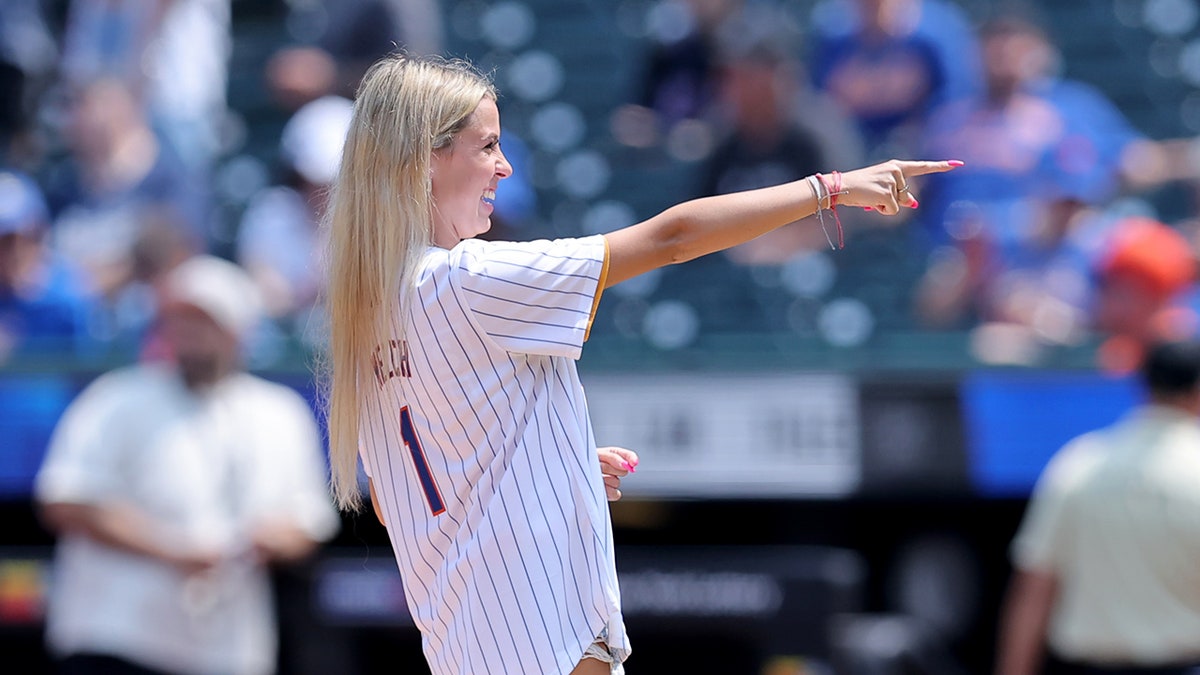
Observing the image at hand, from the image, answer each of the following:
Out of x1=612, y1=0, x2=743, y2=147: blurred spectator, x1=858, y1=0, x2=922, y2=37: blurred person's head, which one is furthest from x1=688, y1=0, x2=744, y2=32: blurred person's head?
x1=858, y1=0, x2=922, y2=37: blurred person's head

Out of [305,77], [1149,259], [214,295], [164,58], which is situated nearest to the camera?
[1149,259]

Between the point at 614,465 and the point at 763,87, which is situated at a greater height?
the point at 763,87

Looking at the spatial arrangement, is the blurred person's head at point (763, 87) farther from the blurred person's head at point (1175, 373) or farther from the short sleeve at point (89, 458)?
the short sleeve at point (89, 458)

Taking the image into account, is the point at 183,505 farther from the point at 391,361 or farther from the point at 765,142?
the point at 391,361

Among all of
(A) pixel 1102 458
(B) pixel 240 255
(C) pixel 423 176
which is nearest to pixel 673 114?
(B) pixel 240 255

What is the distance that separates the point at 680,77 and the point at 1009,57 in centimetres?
182

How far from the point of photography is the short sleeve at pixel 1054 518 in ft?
17.0

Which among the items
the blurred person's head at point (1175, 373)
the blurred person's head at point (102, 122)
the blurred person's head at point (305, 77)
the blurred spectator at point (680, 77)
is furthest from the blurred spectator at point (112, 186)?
the blurred person's head at point (1175, 373)

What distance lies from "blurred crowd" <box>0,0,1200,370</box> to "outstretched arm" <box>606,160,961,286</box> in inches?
132

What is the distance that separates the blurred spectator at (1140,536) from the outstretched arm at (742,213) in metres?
2.95

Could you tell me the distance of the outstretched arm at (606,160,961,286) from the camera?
2334 mm

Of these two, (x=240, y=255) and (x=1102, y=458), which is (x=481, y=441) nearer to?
(x=1102, y=458)

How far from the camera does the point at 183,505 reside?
5832 millimetres

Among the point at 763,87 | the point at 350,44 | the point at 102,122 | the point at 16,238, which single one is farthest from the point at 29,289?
the point at 763,87
